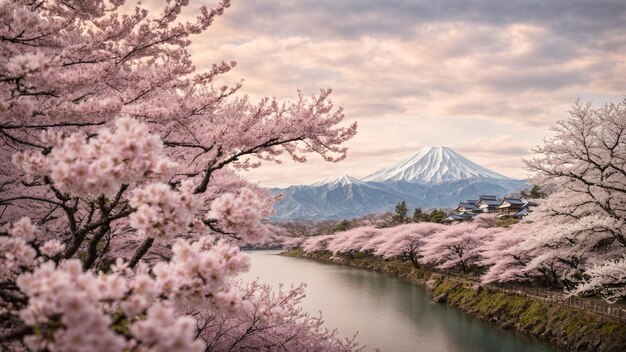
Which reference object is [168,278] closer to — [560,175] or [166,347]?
[166,347]

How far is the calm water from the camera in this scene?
1973 cm

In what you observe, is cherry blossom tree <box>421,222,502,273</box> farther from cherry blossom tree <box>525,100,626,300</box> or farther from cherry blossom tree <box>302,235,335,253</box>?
cherry blossom tree <box>302,235,335,253</box>

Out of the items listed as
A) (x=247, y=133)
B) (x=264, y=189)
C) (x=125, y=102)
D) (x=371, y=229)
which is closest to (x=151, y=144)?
(x=125, y=102)

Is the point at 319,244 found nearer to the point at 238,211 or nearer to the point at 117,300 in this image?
the point at 238,211

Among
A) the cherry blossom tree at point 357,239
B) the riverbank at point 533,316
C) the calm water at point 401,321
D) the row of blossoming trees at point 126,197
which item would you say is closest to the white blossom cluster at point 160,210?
the row of blossoming trees at point 126,197

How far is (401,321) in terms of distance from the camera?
2406cm

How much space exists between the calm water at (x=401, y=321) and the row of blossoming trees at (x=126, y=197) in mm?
13145

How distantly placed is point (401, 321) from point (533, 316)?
23.5 ft

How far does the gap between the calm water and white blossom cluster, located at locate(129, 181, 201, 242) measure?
1824 cm

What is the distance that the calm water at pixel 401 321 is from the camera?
1973 cm

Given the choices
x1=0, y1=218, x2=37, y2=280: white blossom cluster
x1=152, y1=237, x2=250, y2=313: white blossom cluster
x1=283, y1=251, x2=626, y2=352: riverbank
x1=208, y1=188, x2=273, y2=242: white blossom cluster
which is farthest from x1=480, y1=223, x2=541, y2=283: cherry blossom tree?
x1=0, y1=218, x2=37, y2=280: white blossom cluster

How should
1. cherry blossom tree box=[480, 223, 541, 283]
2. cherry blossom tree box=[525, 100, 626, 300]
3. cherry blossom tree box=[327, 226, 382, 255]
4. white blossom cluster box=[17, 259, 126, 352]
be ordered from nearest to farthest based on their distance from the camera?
1. white blossom cluster box=[17, 259, 126, 352]
2. cherry blossom tree box=[525, 100, 626, 300]
3. cherry blossom tree box=[480, 223, 541, 283]
4. cherry blossom tree box=[327, 226, 382, 255]

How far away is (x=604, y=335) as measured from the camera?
54.2ft

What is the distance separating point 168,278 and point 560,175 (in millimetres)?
17236
